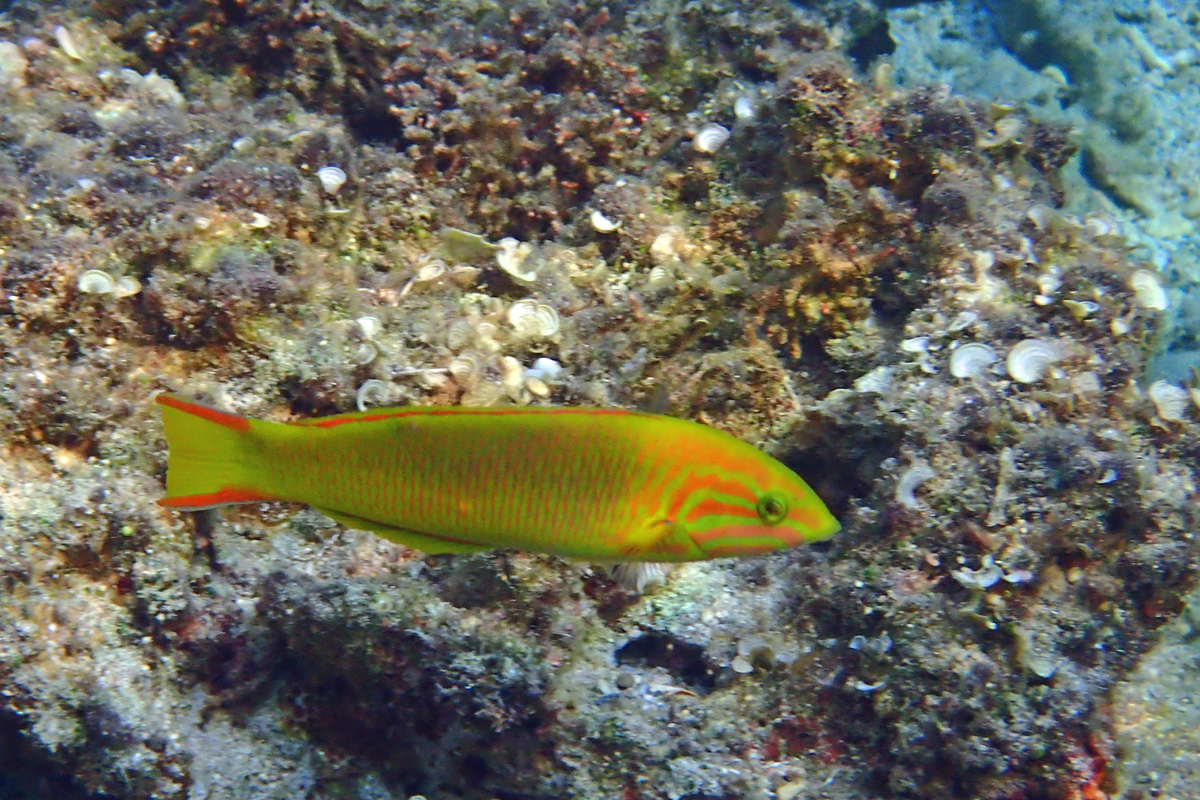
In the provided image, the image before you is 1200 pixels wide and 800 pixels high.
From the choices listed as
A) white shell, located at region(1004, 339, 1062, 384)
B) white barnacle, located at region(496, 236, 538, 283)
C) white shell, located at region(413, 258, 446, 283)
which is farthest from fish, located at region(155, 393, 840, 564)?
white barnacle, located at region(496, 236, 538, 283)

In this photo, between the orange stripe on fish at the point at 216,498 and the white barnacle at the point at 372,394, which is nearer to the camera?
the orange stripe on fish at the point at 216,498

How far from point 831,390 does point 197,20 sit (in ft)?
15.6

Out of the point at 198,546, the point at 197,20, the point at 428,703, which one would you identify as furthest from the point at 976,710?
the point at 197,20

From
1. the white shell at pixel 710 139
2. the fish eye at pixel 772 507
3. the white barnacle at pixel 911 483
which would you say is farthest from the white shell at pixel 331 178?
the white barnacle at pixel 911 483

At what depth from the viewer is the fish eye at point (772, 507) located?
80.7 inches

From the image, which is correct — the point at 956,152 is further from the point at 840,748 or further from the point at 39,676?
the point at 39,676

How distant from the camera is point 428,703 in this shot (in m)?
3.23

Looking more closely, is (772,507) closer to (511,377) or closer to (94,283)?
(511,377)

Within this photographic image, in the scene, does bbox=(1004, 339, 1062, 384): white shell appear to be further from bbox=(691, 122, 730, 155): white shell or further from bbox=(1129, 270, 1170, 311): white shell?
bbox=(691, 122, 730, 155): white shell

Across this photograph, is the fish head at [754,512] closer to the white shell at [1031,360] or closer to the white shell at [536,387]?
the white shell at [536,387]

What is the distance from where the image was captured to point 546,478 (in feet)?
6.70

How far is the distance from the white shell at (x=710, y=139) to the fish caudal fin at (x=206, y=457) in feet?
10.8

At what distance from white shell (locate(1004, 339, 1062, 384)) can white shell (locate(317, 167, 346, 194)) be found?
3.47 m

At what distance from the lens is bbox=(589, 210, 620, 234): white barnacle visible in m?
4.16
